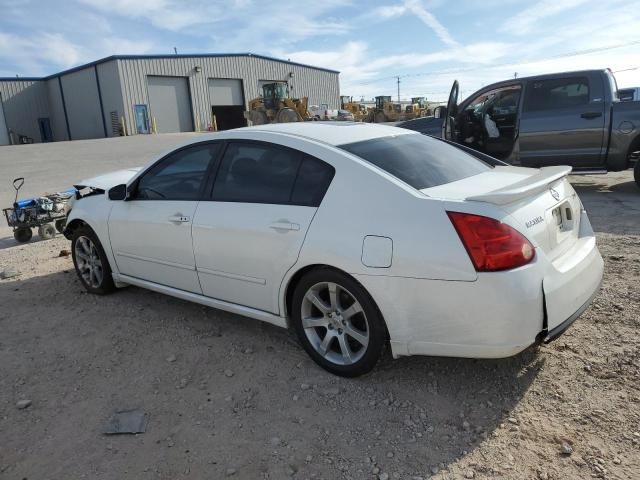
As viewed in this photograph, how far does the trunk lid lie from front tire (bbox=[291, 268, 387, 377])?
29.0 inches

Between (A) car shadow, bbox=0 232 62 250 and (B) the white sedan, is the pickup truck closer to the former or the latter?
(B) the white sedan

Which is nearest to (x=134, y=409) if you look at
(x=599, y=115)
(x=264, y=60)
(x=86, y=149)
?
(x=599, y=115)

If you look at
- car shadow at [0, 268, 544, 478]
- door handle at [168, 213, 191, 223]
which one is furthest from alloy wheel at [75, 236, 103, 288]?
door handle at [168, 213, 191, 223]

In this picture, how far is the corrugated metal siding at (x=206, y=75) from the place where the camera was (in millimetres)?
37094

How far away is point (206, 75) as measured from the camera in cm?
4059

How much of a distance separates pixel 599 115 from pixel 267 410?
7.56 meters

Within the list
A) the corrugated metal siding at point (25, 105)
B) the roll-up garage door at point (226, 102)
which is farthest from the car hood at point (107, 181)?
the corrugated metal siding at point (25, 105)

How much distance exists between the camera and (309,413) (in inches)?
115

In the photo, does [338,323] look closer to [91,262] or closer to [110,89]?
→ [91,262]

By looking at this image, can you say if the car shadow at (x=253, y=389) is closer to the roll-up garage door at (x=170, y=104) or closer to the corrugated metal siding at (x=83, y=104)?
the roll-up garage door at (x=170, y=104)

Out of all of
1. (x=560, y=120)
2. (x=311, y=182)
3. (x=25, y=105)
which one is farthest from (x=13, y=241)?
(x=25, y=105)

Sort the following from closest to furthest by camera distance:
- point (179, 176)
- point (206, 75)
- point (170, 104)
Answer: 1. point (179, 176)
2. point (170, 104)
3. point (206, 75)

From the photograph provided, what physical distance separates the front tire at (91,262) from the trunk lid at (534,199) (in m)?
3.28

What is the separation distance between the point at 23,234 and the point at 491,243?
289 inches
